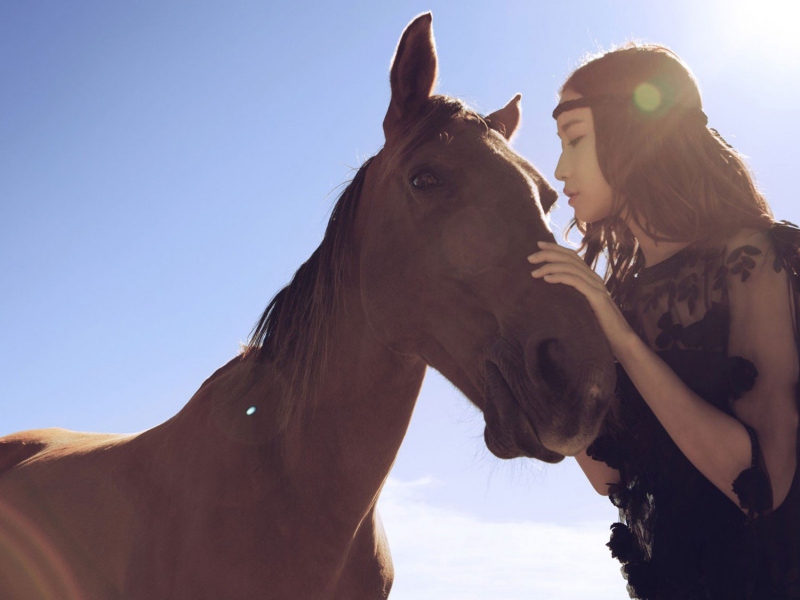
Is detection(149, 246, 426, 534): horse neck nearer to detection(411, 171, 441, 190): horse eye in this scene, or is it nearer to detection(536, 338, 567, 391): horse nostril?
detection(411, 171, 441, 190): horse eye

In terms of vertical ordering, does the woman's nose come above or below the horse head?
above

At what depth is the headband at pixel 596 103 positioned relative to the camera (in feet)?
7.16

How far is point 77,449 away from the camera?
353 cm

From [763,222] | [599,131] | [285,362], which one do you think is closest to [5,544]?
[285,362]

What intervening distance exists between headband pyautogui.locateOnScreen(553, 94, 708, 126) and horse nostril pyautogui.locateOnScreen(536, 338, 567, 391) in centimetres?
103

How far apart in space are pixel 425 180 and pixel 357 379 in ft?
2.67

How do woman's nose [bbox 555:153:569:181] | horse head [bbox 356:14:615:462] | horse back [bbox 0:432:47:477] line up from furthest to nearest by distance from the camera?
horse back [bbox 0:432:47:477] < woman's nose [bbox 555:153:569:181] < horse head [bbox 356:14:615:462]

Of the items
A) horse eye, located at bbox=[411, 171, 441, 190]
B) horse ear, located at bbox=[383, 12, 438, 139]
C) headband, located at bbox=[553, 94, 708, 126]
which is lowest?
horse eye, located at bbox=[411, 171, 441, 190]

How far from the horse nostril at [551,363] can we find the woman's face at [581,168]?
31.2 inches

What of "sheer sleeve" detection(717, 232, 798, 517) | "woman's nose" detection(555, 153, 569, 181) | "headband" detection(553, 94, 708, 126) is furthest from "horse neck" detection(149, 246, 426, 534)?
"sheer sleeve" detection(717, 232, 798, 517)

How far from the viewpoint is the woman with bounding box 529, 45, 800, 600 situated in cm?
174

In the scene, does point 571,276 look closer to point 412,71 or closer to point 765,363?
point 765,363

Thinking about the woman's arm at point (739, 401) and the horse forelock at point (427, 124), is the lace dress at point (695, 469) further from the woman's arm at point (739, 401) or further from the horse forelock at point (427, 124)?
the horse forelock at point (427, 124)

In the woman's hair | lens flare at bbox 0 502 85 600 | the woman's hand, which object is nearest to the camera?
the woman's hand
